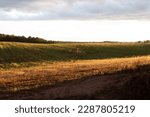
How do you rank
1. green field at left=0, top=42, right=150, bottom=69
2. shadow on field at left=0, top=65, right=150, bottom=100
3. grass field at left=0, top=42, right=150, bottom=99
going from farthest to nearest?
green field at left=0, top=42, right=150, bottom=69 → grass field at left=0, top=42, right=150, bottom=99 → shadow on field at left=0, top=65, right=150, bottom=100

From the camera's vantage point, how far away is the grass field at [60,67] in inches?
840

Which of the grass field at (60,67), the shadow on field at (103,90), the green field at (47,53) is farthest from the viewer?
the green field at (47,53)

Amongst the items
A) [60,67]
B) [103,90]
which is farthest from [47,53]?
[103,90]

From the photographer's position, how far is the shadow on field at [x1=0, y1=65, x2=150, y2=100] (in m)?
17.2

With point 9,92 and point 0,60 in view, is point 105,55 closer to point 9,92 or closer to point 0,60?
point 0,60

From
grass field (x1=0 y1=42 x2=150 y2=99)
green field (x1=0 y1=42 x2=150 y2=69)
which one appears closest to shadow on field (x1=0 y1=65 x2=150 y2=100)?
grass field (x1=0 y1=42 x2=150 y2=99)

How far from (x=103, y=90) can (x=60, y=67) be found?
64.9 ft

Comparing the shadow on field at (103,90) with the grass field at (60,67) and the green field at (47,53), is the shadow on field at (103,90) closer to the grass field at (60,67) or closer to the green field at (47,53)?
the grass field at (60,67)

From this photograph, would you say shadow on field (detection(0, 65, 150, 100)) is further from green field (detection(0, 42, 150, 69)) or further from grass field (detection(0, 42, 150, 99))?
green field (detection(0, 42, 150, 69))

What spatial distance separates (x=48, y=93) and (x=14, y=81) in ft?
24.9

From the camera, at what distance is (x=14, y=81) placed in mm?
27438

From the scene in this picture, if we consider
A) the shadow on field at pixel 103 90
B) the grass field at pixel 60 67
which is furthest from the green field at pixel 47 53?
the shadow on field at pixel 103 90

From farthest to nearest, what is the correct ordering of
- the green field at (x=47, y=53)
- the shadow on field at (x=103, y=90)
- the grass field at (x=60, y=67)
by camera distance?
the green field at (x=47, y=53) < the grass field at (x=60, y=67) < the shadow on field at (x=103, y=90)

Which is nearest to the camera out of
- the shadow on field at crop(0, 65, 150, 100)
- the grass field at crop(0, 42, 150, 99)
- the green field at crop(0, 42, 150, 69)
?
the shadow on field at crop(0, 65, 150, 100)
